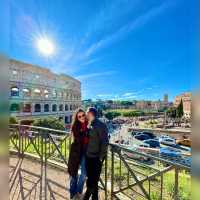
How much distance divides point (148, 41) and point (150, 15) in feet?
6.17

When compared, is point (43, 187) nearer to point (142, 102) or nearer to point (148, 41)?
point (148, 41)

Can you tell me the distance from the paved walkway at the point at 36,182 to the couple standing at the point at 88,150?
0.33 meters

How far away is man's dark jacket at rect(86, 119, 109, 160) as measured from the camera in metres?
1.96

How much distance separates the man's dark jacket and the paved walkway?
832 millimetres

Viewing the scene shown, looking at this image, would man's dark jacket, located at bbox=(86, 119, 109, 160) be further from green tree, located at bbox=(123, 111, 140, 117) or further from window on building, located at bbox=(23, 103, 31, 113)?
window on building, located at bbox=(23, 103, 31, 113)

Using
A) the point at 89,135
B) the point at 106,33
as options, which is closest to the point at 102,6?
the point at 106,33

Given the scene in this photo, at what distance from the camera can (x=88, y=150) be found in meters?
2.02

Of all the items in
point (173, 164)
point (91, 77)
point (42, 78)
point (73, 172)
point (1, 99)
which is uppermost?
point (42, 78)

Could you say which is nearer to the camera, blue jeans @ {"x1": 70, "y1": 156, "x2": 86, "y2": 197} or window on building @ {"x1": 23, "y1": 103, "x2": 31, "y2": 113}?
blue jeans @ {"x1": 70, "y1": 156, "x2": 86, "y2": 197}

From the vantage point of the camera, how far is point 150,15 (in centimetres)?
178

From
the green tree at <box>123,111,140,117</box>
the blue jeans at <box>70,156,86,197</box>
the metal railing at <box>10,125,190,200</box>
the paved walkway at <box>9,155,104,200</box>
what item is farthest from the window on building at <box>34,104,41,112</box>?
the blue jeans at <box>70,156,86,197</box>

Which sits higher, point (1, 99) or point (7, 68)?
point (7, 68)

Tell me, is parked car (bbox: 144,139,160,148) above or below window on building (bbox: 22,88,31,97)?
below

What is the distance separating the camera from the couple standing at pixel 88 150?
197cm
